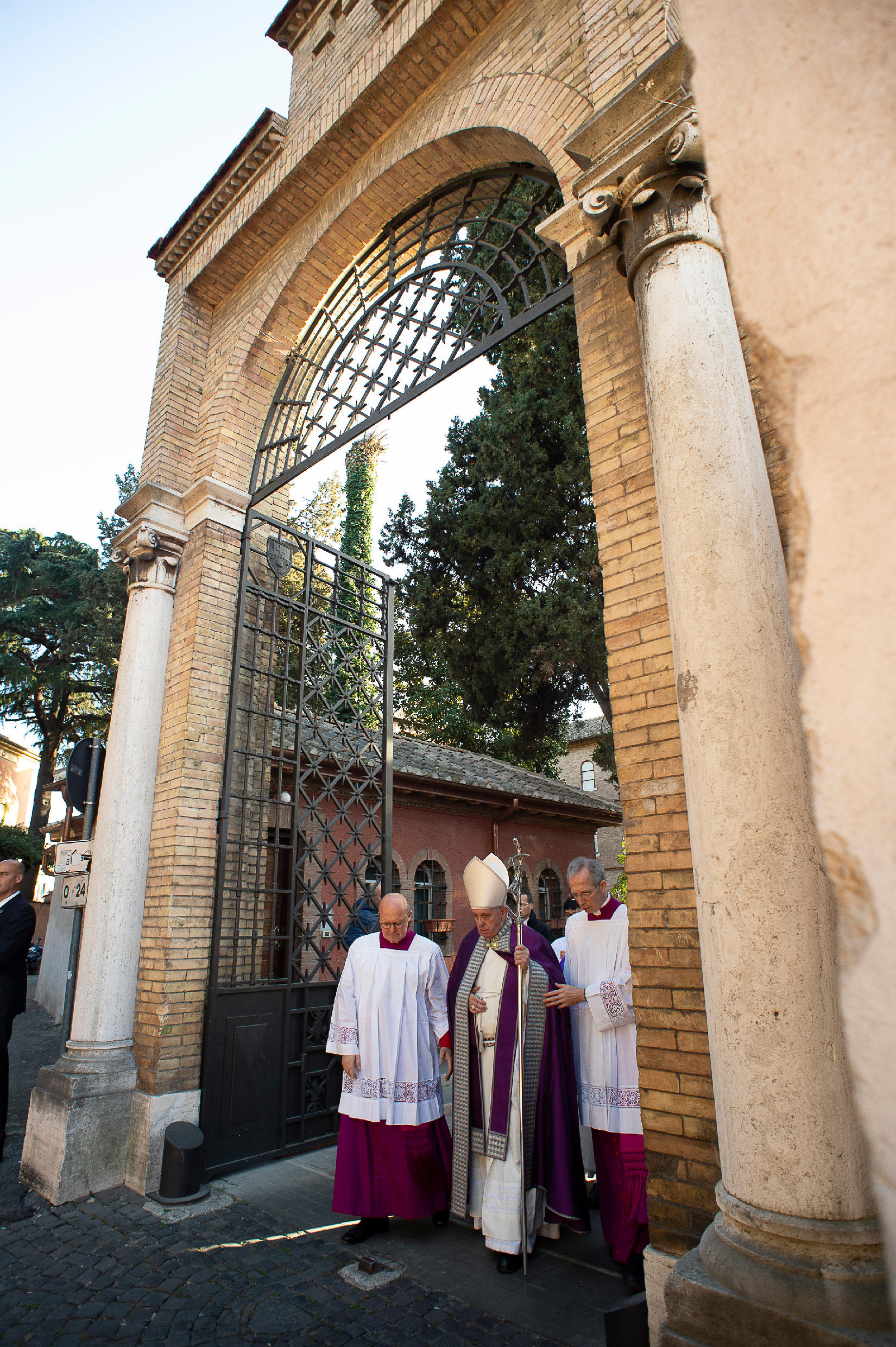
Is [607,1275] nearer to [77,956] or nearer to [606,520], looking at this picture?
[606,520]

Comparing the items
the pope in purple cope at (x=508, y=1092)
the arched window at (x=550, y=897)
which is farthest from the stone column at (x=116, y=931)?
the arched window at (x=550, y=897)

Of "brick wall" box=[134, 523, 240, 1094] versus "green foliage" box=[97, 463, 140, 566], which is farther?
"green foliage" box=[97, 463, 140, 566]

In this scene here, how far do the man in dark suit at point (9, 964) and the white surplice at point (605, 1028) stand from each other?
13.8 feet

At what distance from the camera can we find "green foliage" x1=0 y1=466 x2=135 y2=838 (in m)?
25.0

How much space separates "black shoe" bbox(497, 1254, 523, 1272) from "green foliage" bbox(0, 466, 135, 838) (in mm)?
22677

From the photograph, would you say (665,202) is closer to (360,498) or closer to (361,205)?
(361,205)

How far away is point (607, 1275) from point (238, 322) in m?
7.58

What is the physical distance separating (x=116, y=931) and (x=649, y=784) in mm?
4387

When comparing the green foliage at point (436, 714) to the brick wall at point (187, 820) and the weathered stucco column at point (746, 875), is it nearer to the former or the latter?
the brick wall at point (187, 820)

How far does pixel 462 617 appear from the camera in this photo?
15656mm

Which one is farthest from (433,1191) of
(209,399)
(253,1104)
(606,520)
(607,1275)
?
(209,399)

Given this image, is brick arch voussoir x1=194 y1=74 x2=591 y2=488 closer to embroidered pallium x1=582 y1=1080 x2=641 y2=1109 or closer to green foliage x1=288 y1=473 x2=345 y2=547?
embroidered pallium x1=582 y1=1080 x2=641 y2=1109

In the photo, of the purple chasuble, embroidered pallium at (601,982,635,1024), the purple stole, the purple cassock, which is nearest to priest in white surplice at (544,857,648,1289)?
embroidered pallium at (601,982,635,1024)

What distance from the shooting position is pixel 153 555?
6.50 metres
